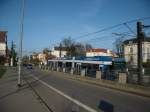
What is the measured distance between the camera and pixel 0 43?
11462cm

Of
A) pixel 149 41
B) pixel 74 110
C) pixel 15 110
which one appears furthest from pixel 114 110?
pixel 149 41

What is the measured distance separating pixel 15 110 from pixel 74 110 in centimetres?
243

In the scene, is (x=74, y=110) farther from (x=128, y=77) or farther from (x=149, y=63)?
(x=149, y=63)

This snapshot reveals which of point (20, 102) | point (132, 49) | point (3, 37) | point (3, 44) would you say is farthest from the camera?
point (3, 37)

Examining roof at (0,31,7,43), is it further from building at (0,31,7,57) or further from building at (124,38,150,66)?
building at (124,38,150,66)

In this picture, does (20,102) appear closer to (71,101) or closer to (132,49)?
(71,101)

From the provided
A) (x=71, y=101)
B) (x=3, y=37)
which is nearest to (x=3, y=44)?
(x=3, y=37)

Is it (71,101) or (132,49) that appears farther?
Result: (132,49)

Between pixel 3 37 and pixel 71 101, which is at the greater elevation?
pixel 3 37

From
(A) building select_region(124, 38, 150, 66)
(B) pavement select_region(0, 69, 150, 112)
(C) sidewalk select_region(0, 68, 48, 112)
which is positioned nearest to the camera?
(C) sidewalk select_region(0, 68, 48, 112)

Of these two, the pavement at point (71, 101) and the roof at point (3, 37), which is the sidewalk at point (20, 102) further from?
the roof at point (3, 37)

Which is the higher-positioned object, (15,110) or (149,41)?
(149,41)

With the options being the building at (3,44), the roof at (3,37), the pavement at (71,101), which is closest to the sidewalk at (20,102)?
the pavement at (71,101)

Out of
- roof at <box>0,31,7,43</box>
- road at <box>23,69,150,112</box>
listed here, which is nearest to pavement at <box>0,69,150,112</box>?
road at <box>23,69,150,112</box>
